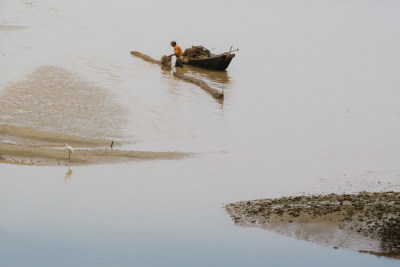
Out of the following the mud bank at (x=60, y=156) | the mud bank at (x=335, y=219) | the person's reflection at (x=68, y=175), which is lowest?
the person's reflection at (x=68, y=175)

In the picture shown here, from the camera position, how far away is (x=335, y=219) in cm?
1061

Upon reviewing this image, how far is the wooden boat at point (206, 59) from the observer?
95.4 ft

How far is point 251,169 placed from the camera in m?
14.9

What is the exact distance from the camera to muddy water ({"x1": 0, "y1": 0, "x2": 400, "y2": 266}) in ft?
33.4

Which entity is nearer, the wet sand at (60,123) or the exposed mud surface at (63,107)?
the wet sand at (60,123)

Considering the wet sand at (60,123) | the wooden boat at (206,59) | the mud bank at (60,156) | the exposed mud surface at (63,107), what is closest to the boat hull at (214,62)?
the wooden boat at (206,59)

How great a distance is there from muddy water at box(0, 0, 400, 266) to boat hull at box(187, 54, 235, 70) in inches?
20.3

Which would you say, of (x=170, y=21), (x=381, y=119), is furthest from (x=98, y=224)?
(x=170, y=21)

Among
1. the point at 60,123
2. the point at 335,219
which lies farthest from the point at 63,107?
the point at 335,219

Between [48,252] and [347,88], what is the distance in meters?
21.6

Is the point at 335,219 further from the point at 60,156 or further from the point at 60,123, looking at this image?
the point at 60,123

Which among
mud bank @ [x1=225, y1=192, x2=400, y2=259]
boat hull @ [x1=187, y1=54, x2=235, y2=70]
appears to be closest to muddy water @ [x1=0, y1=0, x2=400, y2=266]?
mud bank @ [x1=225, y1=192, x2=400, y2=259]

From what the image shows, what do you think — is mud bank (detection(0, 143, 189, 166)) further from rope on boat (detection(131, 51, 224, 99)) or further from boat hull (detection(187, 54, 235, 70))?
boat hull (detection(187, 54, 235, 70))

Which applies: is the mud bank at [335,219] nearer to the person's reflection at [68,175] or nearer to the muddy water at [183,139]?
the muddy water at [183,139]
